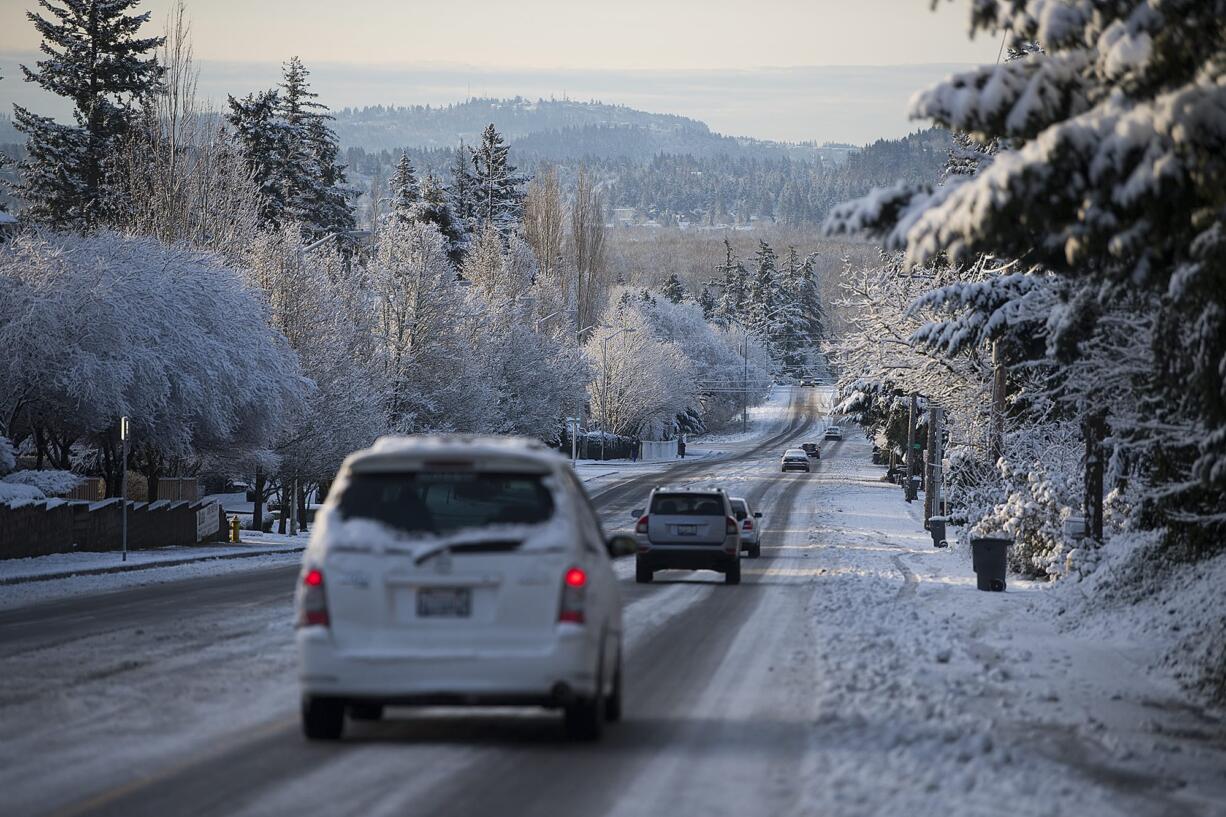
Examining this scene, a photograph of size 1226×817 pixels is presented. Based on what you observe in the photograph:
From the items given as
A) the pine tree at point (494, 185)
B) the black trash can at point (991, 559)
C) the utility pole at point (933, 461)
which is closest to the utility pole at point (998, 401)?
the black trash can at point (991, 559)

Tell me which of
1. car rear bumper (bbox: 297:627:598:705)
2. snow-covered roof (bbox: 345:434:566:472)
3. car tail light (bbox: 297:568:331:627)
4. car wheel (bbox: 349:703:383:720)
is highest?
snow-covered roof (bbox: 345:434:566:472)

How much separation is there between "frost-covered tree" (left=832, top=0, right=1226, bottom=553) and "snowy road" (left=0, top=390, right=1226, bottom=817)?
3.14 meters

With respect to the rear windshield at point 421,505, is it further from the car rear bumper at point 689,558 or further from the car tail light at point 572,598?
the car rear bumper at point 689,558

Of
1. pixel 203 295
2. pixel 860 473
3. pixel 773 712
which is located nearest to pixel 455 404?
pixel 203 295

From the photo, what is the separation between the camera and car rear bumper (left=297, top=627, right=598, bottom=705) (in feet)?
30.9

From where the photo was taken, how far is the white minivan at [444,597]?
945 cm

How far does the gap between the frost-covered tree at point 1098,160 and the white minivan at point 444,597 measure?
296 centimetres

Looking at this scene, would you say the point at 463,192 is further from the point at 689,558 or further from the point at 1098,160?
the point at 1098,160

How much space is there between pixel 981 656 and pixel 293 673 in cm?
689

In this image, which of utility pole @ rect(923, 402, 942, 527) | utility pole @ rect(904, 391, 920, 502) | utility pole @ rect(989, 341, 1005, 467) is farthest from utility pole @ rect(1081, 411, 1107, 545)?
utility pole @ rect(904, 391, 920, 502)

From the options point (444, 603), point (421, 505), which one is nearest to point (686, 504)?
point (421, 505)

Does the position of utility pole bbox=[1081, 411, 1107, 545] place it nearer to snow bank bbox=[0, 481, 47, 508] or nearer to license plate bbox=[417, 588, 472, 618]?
license plate bbox=[417, 588, 472, 618]

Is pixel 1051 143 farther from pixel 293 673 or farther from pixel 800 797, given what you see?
pixel 293 673

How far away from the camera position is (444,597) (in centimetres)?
953
